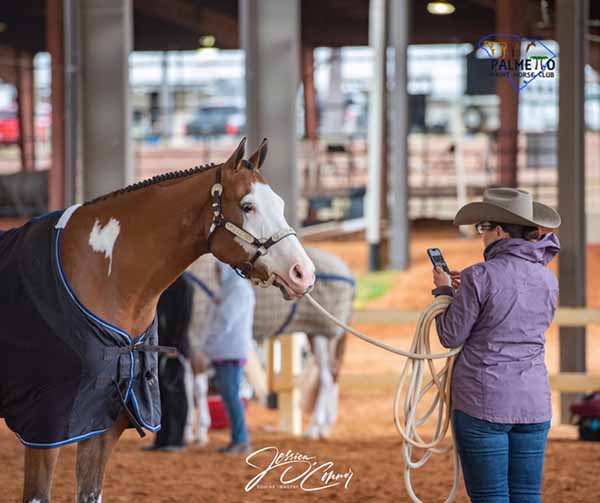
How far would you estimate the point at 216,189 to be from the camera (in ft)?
11.5

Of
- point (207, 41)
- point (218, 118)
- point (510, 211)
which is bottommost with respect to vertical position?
point (510, 211)

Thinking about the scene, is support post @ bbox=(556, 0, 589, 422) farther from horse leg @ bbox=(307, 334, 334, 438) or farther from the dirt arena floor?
horse leg @ bbox=(307, 334, 334, 438)

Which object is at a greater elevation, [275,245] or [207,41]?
[207,41]

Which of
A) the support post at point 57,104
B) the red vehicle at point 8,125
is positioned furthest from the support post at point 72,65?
the red vehicle at point 8,125

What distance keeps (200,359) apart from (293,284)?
4.09m

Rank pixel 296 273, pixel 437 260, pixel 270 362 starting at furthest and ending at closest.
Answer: pixel 270 362 < pixel 437 260 < pixel 296 273

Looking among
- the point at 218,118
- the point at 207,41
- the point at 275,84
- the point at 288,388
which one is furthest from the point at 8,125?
the point at 288,388

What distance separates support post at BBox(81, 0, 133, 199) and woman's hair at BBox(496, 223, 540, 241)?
561 centimetres

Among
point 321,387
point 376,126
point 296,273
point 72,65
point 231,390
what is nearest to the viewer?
point 296,273

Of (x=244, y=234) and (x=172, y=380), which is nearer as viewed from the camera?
(x=244, y=234)

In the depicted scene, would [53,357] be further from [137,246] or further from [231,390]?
[231,390]

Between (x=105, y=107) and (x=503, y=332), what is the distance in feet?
19.5

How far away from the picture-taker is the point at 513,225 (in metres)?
3.50

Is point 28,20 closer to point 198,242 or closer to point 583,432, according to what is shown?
point 583,432
